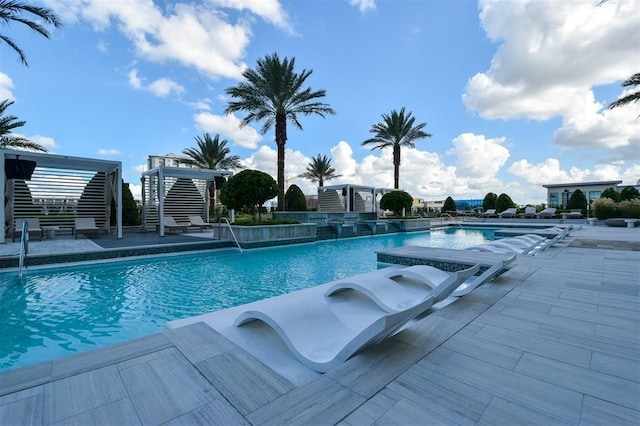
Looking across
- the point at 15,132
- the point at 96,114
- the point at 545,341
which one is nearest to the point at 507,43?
the point at 545,341

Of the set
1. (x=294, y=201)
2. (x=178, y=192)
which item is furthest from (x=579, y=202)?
(x=178, y=192)

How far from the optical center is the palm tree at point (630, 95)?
13367 mm

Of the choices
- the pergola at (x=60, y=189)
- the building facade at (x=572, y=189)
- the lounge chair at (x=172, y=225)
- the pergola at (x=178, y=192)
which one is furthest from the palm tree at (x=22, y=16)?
the building facade at (x=572, y=189)

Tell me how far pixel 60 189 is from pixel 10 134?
25.0 feet

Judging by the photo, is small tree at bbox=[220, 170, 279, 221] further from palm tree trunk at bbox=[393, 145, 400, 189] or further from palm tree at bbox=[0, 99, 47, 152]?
palm tree trunk at bbox=[393, 145, 400, 189]

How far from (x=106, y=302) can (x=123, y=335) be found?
165cm

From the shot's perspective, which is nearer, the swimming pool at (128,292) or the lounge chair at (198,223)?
the swimming pool at (128,292)

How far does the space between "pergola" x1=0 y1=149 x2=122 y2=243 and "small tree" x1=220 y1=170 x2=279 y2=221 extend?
4.39m

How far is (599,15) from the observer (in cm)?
621

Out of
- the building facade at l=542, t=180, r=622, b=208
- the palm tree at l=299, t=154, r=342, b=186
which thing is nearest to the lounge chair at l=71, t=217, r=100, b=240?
the palm tree at l=299, t=154, r=342, b=186

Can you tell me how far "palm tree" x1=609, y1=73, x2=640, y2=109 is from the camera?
1337 centimetres

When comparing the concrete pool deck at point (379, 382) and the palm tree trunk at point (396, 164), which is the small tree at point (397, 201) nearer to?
the palm tree trunk at point (396, 164)

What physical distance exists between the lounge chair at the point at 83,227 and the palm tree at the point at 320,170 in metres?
20.0

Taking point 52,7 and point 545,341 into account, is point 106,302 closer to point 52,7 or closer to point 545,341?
point 545,341
